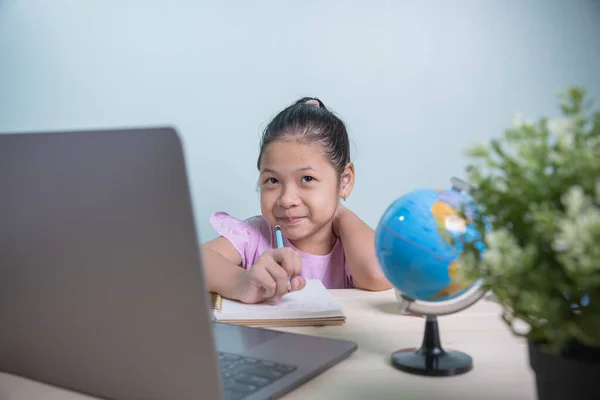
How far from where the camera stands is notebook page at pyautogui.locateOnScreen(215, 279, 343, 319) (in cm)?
85

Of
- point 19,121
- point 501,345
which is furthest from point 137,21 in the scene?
point 501,345

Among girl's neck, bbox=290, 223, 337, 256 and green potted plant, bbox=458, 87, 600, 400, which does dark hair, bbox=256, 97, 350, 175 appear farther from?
green potted plant, bbox=458, 87, 600, 400

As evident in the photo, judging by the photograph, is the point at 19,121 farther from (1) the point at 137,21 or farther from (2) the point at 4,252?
(2) the point at 4,252

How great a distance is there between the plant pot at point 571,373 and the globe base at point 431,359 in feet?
0.61

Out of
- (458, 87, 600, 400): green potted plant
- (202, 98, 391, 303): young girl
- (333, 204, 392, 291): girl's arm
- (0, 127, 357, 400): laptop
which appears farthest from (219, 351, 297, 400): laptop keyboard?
(202, 98, 391, 303): young girl

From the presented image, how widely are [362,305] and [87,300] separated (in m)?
0.56

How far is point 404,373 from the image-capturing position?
2.01 feet

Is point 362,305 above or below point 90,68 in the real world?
below

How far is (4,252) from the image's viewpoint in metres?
0.53

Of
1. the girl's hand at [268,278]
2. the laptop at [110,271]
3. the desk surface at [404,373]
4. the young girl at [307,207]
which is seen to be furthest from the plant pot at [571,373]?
the young girl at [307,207]

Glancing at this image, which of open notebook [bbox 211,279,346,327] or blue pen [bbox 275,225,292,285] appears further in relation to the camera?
blue pen [bbox 275,225,292,285]

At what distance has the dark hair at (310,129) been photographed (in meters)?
1.54

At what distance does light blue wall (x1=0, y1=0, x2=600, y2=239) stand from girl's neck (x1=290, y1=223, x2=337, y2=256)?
45 centimetres

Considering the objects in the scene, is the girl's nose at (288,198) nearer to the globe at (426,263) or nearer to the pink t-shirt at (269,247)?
the pink t-shirt at (269,247)
